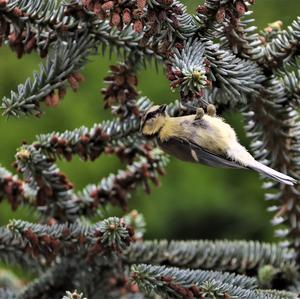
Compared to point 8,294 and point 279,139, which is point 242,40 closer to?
point 279,139

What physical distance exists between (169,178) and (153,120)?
2663 millimetres

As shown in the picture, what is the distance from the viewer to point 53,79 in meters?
1.27

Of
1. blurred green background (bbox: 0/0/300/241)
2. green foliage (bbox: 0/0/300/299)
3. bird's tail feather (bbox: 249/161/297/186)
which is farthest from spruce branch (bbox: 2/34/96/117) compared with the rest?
blurred green background (bbox: 0/0/300/241)

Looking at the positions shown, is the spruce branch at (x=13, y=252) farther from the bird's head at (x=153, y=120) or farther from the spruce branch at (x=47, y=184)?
the bird's head at (x=153, y=120)

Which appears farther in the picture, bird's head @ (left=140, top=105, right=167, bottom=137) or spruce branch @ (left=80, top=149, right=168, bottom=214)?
spruce branch @ (left=80, top=149, right=168, bottom=214)

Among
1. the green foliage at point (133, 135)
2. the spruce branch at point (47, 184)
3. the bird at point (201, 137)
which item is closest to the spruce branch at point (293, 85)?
the green foliage at point (133, 135)

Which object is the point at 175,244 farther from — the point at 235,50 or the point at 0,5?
the point at 0,5

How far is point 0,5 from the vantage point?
4.13 ft

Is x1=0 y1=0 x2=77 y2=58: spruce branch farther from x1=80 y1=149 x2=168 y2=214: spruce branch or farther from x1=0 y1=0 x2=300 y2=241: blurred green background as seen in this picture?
x1=0 y1=0 x2=300 y2=241: blurred green background

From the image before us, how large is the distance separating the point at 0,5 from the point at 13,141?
2.51 m

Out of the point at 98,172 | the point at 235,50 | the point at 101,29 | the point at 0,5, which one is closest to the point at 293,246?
the point at 235,50

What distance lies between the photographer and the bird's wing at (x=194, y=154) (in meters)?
1.26

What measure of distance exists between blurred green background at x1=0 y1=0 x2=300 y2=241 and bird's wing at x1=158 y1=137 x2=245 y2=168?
2.32 metres

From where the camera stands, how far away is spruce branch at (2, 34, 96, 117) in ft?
4.00
